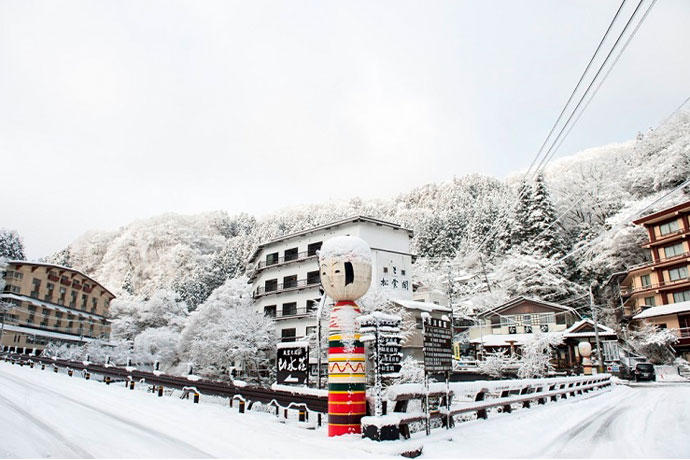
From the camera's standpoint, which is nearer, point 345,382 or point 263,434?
point 345,382

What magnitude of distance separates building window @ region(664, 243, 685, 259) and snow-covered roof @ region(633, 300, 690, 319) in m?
4.69

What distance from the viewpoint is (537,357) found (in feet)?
98.5

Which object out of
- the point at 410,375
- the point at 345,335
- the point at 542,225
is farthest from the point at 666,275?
the point at 345,335

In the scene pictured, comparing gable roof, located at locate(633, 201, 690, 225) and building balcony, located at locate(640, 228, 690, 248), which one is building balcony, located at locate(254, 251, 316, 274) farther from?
building balcony, located at locate(640, 228, 690, 248)

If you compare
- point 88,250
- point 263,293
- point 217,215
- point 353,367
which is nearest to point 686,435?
point 353,367

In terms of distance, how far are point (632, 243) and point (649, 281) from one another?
17.9ft

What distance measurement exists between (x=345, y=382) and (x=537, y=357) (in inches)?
1005

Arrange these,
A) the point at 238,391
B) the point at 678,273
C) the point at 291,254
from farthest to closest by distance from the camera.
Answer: the point at 291,254, the point at 678,273, the point at 238,391

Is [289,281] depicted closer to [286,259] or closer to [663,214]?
[286,259]

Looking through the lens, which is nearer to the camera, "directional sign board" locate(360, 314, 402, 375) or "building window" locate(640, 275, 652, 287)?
"directional sign board" locate(360, 314, 402, 375)

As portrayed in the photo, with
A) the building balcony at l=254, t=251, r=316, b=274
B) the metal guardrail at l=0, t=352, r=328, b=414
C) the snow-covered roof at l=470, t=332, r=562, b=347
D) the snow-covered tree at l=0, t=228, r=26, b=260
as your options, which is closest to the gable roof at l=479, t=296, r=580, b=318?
the snow-covered roof at l=470, t=332, r=562, b=347

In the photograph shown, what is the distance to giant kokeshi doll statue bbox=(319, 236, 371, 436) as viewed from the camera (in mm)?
9227

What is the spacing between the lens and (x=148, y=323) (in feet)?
212

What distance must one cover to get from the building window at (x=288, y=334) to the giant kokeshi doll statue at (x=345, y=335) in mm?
31521
